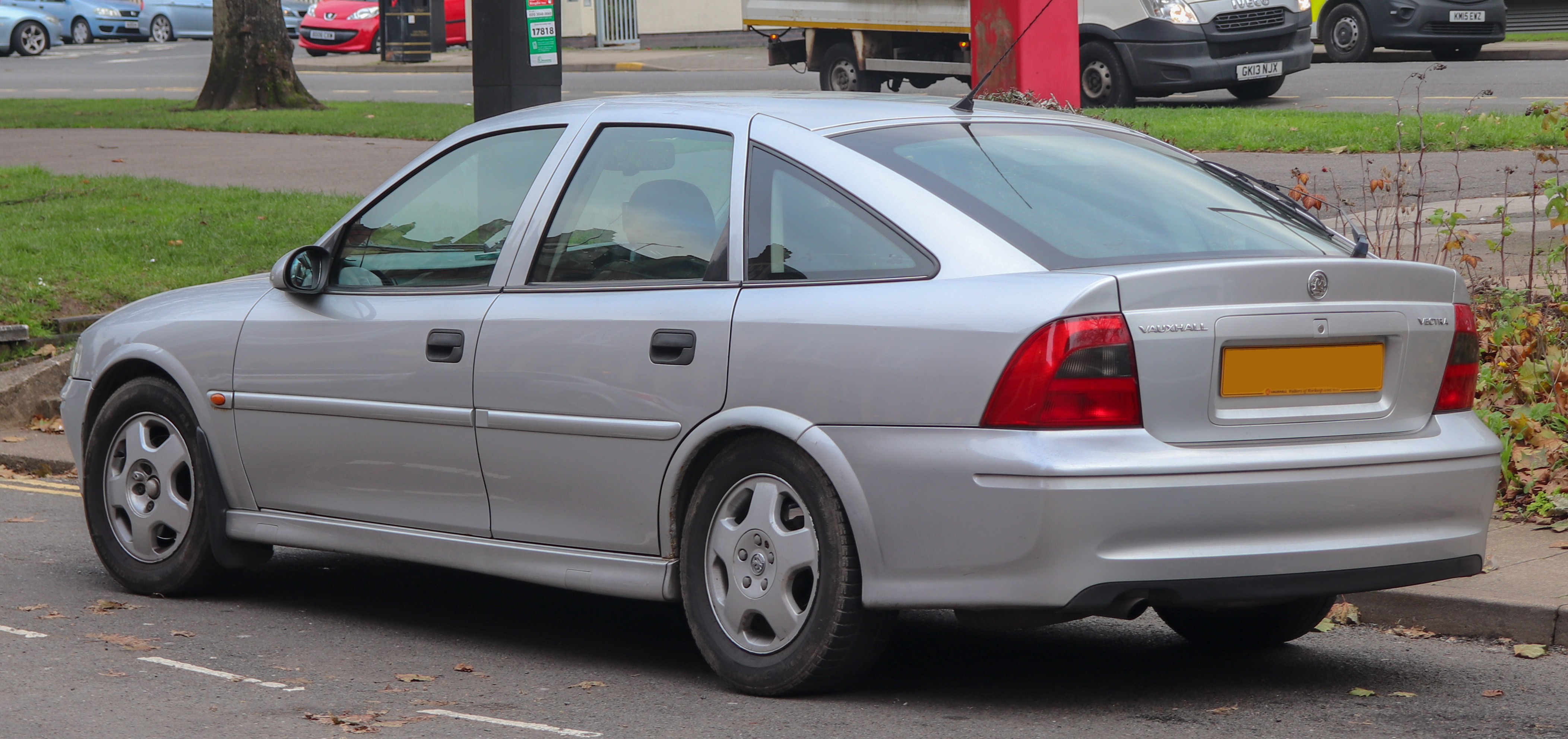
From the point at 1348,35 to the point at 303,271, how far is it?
21.7 m

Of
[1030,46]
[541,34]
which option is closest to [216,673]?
[541,34]

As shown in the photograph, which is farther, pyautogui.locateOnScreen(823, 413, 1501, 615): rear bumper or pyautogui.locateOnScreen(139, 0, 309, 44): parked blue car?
pyautogui.locateOnScreen(139, 0, 309, 44): parked blue car

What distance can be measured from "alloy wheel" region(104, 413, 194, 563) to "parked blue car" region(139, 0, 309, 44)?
43.3 metres

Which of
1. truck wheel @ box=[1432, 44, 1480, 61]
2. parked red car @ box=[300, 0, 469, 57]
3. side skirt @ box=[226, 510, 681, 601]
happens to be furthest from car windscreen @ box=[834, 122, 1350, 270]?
parked red car @ box=[300, 0, 469, 57]

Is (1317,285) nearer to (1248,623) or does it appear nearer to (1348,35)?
(1248,623)

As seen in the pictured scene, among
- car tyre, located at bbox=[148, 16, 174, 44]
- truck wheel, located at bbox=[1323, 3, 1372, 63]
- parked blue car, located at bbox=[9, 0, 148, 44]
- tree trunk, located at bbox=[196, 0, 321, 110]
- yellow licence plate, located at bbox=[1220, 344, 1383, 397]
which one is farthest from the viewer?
car tyre, located at bbox=[148, 16, 174, 44]

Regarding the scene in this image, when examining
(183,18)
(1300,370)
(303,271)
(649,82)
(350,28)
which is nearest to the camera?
(1300,370)

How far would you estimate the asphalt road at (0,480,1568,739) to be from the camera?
14.7 ft

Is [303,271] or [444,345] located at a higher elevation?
[303,271]

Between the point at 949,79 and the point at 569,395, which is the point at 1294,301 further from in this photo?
the point at 949,79

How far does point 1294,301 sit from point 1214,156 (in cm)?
1127

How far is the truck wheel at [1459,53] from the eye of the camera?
79.8 feet

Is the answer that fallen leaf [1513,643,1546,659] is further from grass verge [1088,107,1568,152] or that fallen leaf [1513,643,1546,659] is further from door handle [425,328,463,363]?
grass verge [1088,107,1568,152]

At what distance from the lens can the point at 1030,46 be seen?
10.8 metres
